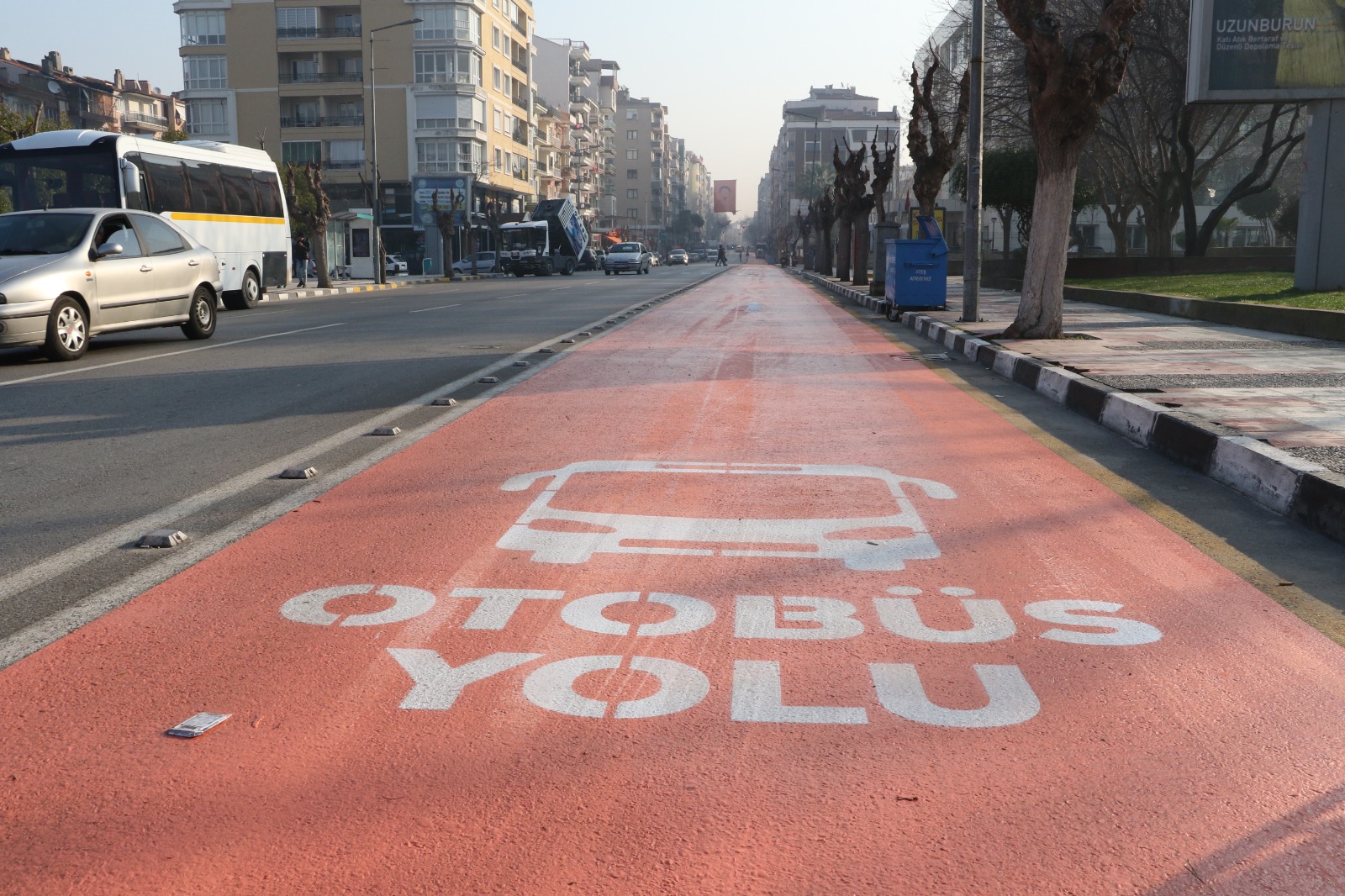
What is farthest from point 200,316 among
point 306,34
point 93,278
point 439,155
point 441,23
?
point 306,34

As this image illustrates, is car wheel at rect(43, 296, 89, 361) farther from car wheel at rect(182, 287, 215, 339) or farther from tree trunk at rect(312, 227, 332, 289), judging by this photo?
tree trunk at rect(312, 227, 332, 289)

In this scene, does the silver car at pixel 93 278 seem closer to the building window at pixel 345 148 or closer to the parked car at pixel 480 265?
the parked car at pixel 480 265

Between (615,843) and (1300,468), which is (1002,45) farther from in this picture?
(615,843)

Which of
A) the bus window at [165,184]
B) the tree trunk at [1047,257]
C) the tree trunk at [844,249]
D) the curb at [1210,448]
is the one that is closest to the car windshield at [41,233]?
the bus window at [165,184]

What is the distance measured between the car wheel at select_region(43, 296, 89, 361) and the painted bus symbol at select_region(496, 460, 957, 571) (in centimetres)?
Answer: 831

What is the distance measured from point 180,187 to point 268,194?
13.5 feet

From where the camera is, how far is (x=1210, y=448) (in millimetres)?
7211

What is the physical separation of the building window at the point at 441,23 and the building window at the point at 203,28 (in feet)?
38.7

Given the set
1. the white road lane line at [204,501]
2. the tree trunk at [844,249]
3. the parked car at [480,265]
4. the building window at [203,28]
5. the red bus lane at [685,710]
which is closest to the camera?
the red bus lane at [685,710]

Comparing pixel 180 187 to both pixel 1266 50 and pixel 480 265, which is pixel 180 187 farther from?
pixel 480 265

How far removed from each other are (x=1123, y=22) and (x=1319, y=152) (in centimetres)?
901

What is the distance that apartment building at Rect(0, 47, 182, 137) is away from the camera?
8325 centimetres

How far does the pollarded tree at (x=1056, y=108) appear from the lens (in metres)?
14.6

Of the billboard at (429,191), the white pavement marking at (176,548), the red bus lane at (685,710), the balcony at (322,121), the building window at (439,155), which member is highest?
the balcony at (322,121)
